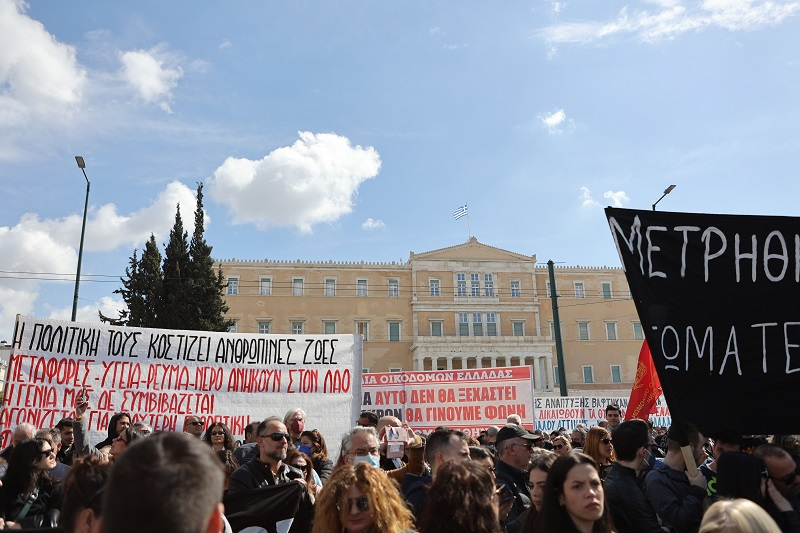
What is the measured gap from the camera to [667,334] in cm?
418

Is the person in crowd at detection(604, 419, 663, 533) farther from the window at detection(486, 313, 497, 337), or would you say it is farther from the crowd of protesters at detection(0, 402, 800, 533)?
the window at detection(486, 313, 497, 337)

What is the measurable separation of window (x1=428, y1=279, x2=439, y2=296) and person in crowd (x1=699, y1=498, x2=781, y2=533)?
5678 cm

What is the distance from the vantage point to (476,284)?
60312mm

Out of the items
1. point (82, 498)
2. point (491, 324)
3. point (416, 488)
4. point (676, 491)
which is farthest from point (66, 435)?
point (491, 324)

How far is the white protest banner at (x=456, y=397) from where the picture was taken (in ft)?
45.7

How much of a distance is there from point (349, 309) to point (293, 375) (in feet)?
155

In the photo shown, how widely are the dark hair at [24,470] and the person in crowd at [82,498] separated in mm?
2219

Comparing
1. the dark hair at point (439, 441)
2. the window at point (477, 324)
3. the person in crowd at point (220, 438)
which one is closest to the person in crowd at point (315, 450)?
the person in crowd at point (220, 438)

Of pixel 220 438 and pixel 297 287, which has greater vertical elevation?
pixel 297 287

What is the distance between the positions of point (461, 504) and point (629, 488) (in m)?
1.68

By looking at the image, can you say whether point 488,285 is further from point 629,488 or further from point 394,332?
point 629,488

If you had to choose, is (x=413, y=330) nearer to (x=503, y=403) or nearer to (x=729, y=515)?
(x=503, y=403)

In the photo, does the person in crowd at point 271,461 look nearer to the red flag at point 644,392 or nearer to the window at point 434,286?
the red flag at point 644,392

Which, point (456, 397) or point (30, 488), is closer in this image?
point (30, 488)
